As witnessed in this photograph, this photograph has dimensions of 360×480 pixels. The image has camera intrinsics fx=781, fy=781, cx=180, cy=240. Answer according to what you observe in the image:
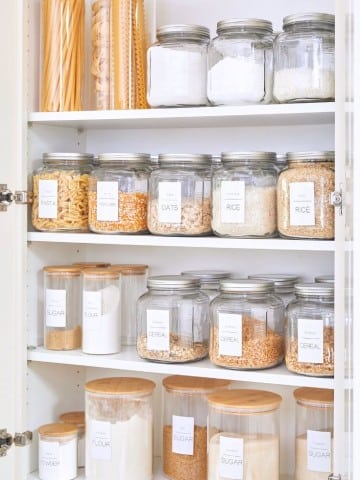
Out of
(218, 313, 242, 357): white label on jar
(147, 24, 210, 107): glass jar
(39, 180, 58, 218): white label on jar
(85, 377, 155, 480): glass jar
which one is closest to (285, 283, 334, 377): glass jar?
→ (218, 313, 242, 357): white label on jar

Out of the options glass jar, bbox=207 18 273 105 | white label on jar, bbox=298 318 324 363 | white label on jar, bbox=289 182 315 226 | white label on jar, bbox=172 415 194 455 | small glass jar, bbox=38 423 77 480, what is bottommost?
small glass jar, bbox=38 423 77 480

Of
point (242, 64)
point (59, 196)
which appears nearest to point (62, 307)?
point (59, 196)

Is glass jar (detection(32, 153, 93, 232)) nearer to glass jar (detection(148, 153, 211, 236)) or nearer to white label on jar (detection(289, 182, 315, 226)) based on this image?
glass jar (detection(148, 153, 211, 236))

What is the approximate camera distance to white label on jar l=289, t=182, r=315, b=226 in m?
1.65

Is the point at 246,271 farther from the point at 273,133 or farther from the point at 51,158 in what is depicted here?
the point at 51,158

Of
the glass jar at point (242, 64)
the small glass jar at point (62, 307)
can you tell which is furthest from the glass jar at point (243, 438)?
the glass jar at point (242, 64)

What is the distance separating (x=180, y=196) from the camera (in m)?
1.76

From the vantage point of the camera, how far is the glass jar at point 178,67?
1.75 meters

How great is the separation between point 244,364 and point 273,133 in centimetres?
61

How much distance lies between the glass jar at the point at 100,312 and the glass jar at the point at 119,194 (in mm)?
128

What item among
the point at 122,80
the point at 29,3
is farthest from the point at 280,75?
the point at 29,3

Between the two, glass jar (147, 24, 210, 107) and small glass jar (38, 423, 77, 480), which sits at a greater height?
glass jar (147, 24, 210, 107)

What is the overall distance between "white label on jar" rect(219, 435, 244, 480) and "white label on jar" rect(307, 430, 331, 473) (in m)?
0.15
